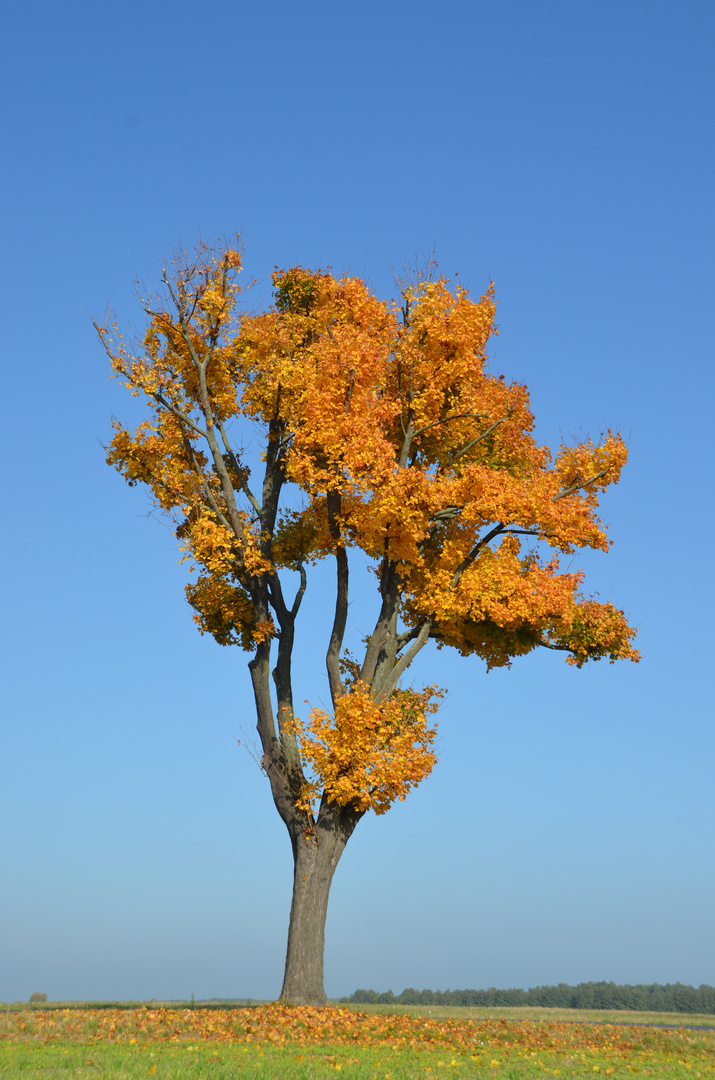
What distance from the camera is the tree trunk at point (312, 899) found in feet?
53.9

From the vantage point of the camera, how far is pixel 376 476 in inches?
699

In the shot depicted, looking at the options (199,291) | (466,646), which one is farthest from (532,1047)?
(199,291)

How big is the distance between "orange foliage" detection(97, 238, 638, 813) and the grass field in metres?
4.26

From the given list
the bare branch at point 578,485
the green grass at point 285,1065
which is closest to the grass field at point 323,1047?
the green grass at point 285,1065

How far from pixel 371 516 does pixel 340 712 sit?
415 cm

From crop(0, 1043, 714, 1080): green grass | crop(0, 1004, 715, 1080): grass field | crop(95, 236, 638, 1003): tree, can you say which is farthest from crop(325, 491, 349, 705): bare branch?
crop(0, 1043, 714, 1080): green grass

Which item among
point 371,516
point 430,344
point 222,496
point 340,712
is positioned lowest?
point 340,712

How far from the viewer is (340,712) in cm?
1656

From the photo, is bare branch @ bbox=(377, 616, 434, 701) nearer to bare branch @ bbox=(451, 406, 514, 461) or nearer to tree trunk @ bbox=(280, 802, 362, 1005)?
tree trunk @ bbox=(280, 802, 362, 1005)

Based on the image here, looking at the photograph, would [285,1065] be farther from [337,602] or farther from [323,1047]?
[337,602]

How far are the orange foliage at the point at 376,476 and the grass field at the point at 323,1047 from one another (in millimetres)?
4258

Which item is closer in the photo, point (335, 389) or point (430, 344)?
point (335, 389)

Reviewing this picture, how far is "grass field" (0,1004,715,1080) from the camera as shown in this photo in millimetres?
9727

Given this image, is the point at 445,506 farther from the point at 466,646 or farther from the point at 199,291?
the point at 199,291
